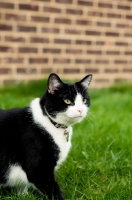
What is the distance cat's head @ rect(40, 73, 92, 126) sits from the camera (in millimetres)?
2266

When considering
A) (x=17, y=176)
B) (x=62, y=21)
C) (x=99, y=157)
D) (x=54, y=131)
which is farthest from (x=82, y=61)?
(x=17, y=176)

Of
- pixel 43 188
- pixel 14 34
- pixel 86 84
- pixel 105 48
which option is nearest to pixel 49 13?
pixel 14 34

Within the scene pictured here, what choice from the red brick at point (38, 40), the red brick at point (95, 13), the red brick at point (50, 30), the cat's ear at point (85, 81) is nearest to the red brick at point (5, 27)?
the red brick at point (38, 40)

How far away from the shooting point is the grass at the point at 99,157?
2.45 m

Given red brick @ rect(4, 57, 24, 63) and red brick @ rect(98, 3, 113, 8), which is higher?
red brick @ rect(98, 3, 113, 8)

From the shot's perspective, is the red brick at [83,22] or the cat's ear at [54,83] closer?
the cat's ear at [54,83]

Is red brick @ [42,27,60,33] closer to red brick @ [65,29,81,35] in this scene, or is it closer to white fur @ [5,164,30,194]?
red brick @ [65,29,81,35]

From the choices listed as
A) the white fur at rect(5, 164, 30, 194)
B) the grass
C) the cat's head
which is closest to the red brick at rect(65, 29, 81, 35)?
the grass

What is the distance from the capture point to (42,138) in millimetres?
2322

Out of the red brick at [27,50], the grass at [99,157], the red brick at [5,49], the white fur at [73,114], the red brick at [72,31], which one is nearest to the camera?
the white fur at [73,114]

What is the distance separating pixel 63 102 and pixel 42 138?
0.25 metres

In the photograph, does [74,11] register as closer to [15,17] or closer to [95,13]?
[95,13]

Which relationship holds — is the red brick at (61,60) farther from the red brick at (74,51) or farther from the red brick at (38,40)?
the red brick at (38,40)

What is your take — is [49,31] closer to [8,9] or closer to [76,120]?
[8,9]
